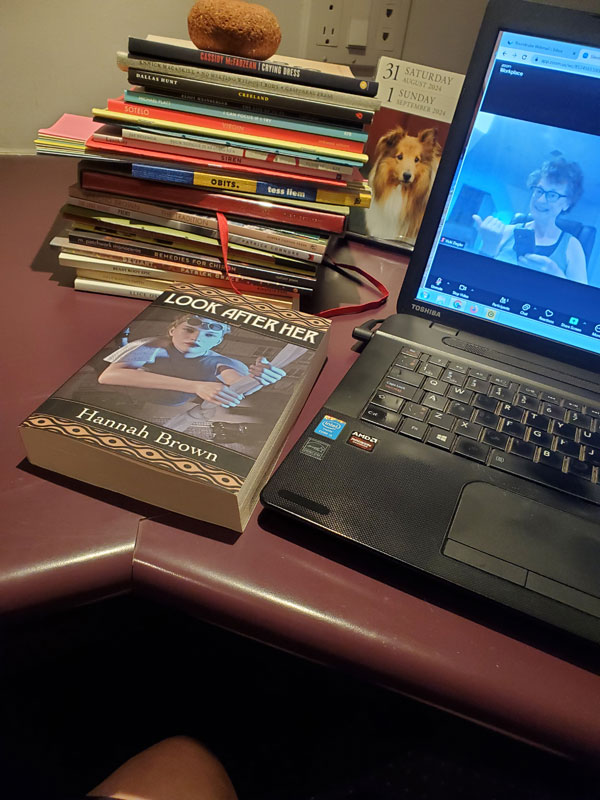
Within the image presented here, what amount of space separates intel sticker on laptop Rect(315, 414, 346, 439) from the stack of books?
22 centimetres

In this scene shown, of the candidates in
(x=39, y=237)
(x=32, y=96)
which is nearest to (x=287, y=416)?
(x=39, y=237)

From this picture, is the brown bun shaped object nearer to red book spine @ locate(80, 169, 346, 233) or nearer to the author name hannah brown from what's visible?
red book spine @ locate(80, 169, 346, 233)

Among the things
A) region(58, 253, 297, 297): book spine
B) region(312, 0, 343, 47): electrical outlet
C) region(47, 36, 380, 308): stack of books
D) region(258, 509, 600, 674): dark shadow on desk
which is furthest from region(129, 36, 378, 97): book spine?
region(258, 509, 600, 674): dark shadow on desk

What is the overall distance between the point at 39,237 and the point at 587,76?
63 centimetres

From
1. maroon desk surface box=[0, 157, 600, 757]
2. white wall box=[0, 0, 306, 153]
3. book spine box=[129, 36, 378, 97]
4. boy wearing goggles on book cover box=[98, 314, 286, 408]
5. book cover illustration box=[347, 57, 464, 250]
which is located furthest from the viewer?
white wall box=[0, 0, 306, 153]

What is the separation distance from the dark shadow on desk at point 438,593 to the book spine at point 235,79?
424 mm

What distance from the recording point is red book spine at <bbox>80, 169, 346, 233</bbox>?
0.62 metres

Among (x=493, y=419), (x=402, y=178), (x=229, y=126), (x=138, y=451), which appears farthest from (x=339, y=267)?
(x=138, y=451)

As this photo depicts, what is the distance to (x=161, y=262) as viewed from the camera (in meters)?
0.65

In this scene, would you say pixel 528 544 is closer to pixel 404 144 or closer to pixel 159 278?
pixel 159 278

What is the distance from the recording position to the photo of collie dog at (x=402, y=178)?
0.77 metres

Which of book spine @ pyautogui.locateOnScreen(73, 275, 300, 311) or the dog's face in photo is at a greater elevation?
the dog's face in photo

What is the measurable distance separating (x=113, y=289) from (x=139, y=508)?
1.07ft

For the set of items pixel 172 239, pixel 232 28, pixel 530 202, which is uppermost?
pixel 232 28
